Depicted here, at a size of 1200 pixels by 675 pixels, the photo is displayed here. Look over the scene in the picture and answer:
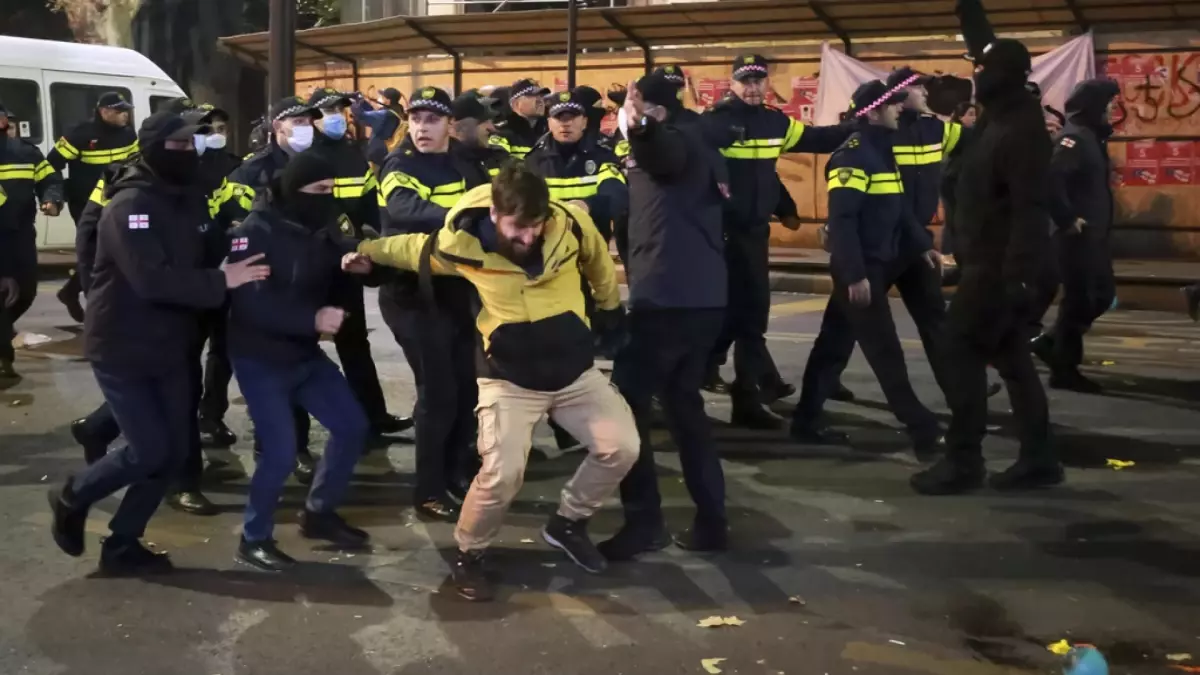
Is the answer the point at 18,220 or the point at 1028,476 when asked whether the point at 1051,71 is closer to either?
the point at 1028,476

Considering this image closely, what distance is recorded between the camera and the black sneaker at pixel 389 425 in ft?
26.2

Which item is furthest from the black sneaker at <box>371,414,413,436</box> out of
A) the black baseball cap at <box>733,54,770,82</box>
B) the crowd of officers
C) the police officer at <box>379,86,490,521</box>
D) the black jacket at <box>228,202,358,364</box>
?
the black baseball cap at <box>733,54,770,82</box>

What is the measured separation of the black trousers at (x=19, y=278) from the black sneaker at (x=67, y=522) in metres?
4.79

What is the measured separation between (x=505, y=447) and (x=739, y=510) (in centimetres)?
176

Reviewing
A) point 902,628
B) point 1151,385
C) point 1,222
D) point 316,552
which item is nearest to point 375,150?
point 1,222

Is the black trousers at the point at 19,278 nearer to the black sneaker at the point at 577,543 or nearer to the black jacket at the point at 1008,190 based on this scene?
the black sneaker at the point at 577,543

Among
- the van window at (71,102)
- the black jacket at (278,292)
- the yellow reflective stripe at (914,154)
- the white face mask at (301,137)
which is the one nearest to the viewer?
the black jacket at (278,292)

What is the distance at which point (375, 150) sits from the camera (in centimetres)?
1023

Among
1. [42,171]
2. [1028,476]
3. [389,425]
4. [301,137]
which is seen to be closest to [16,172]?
[42,171]

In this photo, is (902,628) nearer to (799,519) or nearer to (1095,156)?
(799,519)

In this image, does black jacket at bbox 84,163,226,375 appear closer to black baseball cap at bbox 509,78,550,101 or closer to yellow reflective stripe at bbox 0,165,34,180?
black baseball cap at bbox 509,78,550,101

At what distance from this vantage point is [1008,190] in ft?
21.3

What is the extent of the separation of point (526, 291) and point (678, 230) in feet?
3.04

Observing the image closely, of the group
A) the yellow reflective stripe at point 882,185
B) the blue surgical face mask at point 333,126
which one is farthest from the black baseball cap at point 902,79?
the blue surgical face mask at point 333,126
